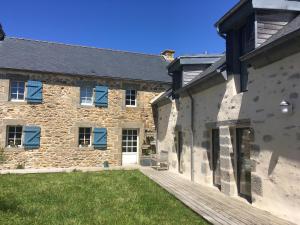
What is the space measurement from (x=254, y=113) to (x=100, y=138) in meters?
9.87

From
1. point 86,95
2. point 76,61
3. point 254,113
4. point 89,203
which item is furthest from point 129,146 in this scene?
point 254,113

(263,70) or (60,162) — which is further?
(60,162)

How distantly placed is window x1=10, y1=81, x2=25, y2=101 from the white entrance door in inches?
215

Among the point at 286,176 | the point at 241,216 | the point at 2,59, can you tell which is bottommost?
the point at 241,216

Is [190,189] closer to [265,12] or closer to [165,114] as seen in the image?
[265,12]

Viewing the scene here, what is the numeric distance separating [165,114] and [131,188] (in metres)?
6.09

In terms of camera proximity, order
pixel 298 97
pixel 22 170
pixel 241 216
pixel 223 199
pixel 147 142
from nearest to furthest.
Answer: pixel 298 97
pixel 241 216
pixel 223 199
pixel 22 170
pixel 147 142

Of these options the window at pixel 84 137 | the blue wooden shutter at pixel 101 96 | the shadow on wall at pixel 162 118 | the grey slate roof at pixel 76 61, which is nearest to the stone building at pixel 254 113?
the shadow on wall at pixel 162 118

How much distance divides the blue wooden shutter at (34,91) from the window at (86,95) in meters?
2.02

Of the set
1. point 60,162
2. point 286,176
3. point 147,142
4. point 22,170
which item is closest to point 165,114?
point 147,142

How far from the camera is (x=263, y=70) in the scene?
630 centimetres

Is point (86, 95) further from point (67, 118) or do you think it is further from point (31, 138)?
point (31, 138)

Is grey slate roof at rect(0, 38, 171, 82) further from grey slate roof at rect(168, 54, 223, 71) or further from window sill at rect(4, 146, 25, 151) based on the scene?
grey slate roof at rect(168, 54, 223, 71)

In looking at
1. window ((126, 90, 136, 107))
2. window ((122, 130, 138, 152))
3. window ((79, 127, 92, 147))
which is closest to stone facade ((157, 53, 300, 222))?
window ((122, 130, 138, 152))
